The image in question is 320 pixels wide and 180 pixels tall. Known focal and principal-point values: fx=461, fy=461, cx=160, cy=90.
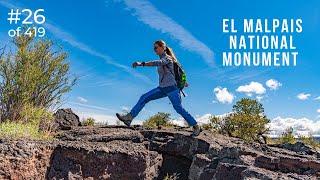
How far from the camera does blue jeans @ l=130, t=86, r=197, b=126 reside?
10695 mm

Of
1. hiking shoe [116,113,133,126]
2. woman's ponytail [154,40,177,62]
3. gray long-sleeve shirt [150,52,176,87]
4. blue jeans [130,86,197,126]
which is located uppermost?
woman's ponytail [154,40,177,62]

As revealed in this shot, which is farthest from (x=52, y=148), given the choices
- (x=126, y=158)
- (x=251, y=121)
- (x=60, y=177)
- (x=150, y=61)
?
(x=251, y=121)

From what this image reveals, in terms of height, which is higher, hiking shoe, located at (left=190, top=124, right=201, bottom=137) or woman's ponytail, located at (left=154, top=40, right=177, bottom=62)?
woman's ponytail, located at (left=154, top=40, right=177, bottom=62)

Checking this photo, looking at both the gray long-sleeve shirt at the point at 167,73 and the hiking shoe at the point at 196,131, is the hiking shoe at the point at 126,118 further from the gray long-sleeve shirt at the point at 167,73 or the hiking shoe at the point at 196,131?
the hiking shoe at the point at 196,131

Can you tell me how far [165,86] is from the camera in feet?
35.2

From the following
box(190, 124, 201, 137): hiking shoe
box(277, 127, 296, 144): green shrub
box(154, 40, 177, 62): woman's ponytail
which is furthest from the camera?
box(277, 127, 296, 144): green shrub

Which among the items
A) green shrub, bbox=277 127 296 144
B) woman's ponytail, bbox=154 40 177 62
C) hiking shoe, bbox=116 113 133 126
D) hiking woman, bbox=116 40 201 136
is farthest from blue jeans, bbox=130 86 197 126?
green shrub, bbox=277 127 296 144

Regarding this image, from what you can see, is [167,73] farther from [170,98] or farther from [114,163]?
[114,163]

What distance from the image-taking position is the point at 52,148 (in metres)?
6.70

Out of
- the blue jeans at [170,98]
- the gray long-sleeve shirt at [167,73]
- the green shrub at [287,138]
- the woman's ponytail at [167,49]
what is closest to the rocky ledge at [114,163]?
the blue jeans at [170,98]

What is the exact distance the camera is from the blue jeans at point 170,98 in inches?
421

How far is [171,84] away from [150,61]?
0.76 metres

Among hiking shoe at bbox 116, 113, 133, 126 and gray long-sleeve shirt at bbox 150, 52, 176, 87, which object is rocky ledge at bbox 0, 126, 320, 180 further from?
hiking shoe at bbox 116, 113, 133, 126

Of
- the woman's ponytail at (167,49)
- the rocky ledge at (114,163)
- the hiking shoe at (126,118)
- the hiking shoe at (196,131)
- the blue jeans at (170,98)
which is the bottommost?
the rocky ledge at (114,163)
